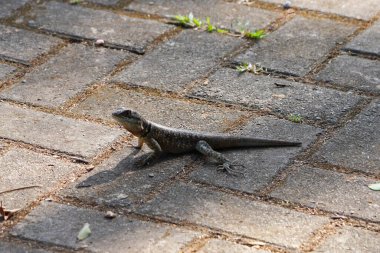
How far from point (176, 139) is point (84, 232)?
0.99m

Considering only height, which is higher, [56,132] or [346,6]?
[346,6]

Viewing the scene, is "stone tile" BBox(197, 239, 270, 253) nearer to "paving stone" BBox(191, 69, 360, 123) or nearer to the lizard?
the lizard

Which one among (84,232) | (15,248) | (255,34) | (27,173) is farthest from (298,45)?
(15,248)

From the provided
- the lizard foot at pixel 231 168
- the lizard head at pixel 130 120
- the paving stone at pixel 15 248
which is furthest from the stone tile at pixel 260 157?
the paving stone at pixel 15 248

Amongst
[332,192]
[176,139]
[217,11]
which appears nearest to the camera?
[332,192]

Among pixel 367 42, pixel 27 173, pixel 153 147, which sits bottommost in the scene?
pixel 27 173

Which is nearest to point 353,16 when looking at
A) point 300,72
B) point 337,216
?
point 300,72

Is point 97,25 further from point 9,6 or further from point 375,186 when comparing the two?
point 375,186

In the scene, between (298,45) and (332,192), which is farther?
(298,45)

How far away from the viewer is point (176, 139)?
5.45 meters

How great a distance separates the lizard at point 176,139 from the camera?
539 cm

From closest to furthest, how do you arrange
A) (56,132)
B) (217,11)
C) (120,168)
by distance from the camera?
(120,168) < (56,132) < (217,11)

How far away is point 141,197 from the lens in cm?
503

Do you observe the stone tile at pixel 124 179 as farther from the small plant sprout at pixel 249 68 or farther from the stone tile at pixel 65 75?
the small plant sprout at pixel 249 68
